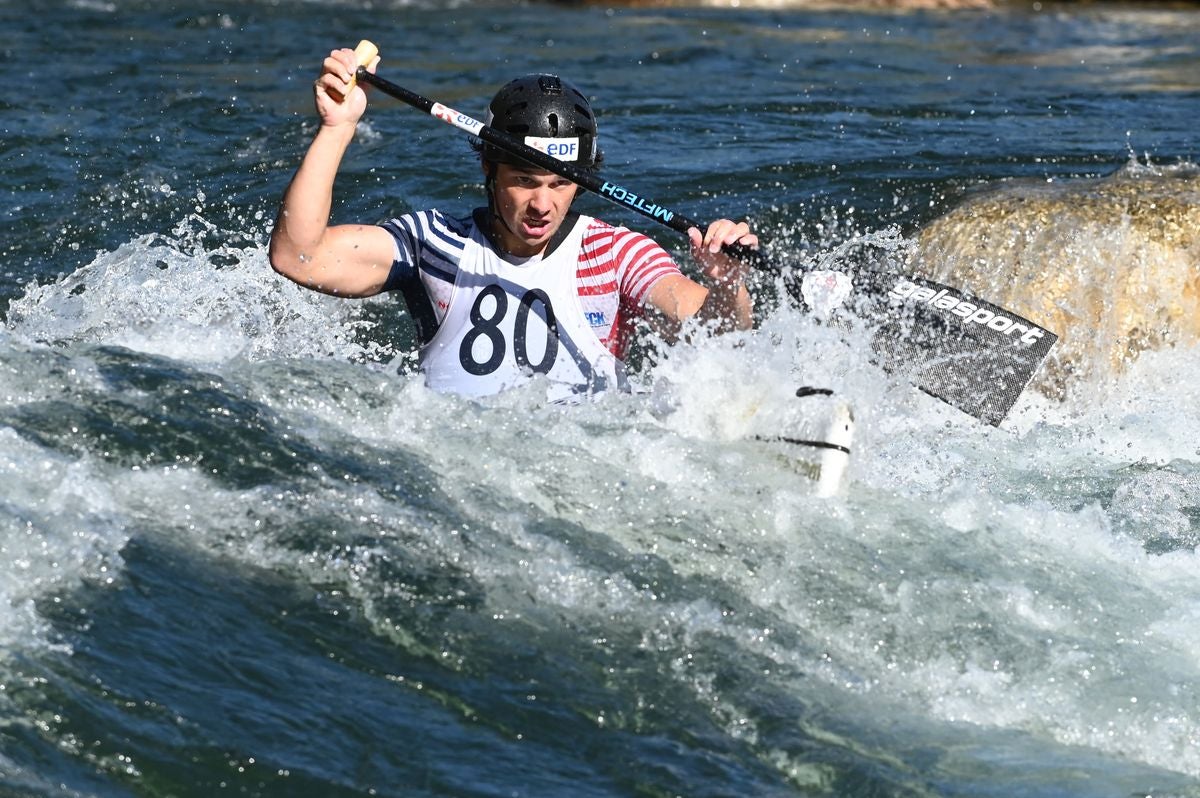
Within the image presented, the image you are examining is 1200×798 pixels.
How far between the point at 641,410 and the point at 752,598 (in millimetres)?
993

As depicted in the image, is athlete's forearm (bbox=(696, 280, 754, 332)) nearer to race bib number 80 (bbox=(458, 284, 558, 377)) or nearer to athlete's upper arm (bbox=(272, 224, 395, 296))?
race bib number 80 (bbox=(458, 284, 558, 377))

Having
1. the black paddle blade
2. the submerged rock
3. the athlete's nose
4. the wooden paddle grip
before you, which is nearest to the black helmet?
the athlete's nose

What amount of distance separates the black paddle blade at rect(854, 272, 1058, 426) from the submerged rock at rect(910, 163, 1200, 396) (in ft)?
4.85

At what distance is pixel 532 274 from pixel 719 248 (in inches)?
24.6

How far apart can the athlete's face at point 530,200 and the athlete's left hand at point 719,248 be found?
42 centimetres

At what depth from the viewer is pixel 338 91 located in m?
4.60

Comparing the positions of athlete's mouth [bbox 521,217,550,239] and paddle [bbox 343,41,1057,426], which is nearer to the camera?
athlete's mouth [bbox 521,217,550,239]

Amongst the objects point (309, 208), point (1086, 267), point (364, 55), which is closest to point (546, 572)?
point (309, 208)

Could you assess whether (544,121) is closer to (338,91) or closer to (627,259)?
(627,259)

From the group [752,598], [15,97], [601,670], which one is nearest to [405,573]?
[601,670]

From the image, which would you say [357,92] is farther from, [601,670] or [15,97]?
[15,97]

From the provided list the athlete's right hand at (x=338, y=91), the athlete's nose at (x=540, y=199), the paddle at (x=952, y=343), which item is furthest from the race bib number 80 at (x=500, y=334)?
the athlete's right hand at (x=338, y=91)

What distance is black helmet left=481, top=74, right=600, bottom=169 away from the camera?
5.01m

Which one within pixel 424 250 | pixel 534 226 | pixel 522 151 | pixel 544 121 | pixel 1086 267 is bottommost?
pixel 424 250
